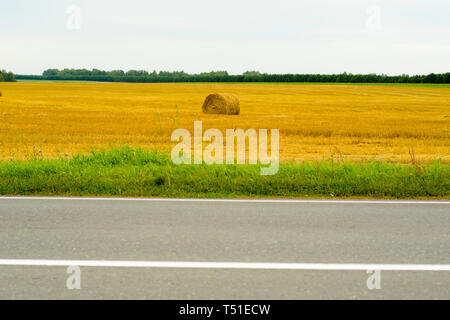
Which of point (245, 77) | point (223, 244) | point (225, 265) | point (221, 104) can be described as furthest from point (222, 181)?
point (245, 77)

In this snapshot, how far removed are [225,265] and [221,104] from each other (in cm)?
2470

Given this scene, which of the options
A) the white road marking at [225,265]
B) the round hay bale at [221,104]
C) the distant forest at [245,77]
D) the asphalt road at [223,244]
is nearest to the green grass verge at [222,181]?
the asphalt road at [223,244]

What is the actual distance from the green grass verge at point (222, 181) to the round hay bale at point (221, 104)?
19.8 metres

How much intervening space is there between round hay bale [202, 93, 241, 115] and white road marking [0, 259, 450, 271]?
24.4 m

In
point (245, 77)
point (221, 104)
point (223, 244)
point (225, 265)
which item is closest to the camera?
point (225, 265)

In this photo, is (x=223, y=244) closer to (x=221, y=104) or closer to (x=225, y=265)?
(x=225, y=265)

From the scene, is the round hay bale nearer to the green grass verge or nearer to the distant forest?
the green grass verge

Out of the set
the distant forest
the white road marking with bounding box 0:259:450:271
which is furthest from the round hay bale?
the distant forest

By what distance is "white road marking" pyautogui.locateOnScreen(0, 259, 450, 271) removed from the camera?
4.25 m

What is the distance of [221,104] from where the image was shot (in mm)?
28672
